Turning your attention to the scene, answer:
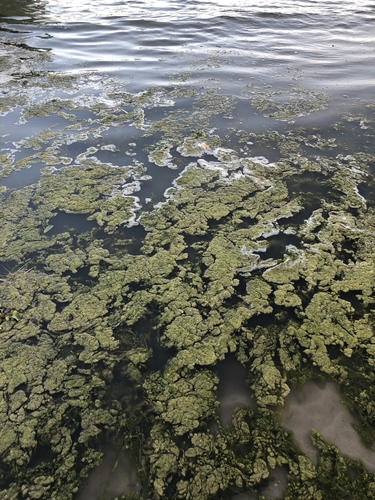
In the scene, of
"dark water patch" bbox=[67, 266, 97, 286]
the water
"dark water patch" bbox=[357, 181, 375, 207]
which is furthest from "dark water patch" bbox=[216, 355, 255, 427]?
"dark water patch" bbox=[357, 181, 375, 207]

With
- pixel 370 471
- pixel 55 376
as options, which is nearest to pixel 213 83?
pixel 55 376

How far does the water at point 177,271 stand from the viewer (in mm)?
1568

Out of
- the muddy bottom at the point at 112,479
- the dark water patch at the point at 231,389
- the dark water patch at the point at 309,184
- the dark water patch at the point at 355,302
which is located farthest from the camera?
the dark water patch at the point at 309,184

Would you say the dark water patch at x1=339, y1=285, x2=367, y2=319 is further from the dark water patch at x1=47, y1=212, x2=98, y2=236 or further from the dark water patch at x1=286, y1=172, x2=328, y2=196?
the dark water patch at x1=47, y1=212, x2=98, y2=236

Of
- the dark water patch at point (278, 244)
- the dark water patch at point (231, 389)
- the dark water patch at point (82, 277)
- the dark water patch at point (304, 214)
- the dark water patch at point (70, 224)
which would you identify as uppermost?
the dark water patch at point (304, 214)

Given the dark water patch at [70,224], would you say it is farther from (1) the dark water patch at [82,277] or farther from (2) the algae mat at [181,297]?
(1) the dark water patch at [82,277]

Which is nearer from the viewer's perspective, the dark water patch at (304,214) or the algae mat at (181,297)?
the algae mat at (181,297)

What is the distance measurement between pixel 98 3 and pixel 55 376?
9.70 m

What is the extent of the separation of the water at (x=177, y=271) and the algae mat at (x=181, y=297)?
0.03ft

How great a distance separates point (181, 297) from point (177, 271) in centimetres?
24

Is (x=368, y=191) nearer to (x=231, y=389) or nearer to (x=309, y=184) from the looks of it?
(x=309, y=184)

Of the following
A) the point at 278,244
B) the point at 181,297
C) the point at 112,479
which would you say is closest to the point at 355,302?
the point at 278,244

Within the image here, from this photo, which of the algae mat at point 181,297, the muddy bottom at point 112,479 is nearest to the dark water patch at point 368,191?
the algae mat at point 181,297

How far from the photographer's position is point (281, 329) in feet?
6.68
